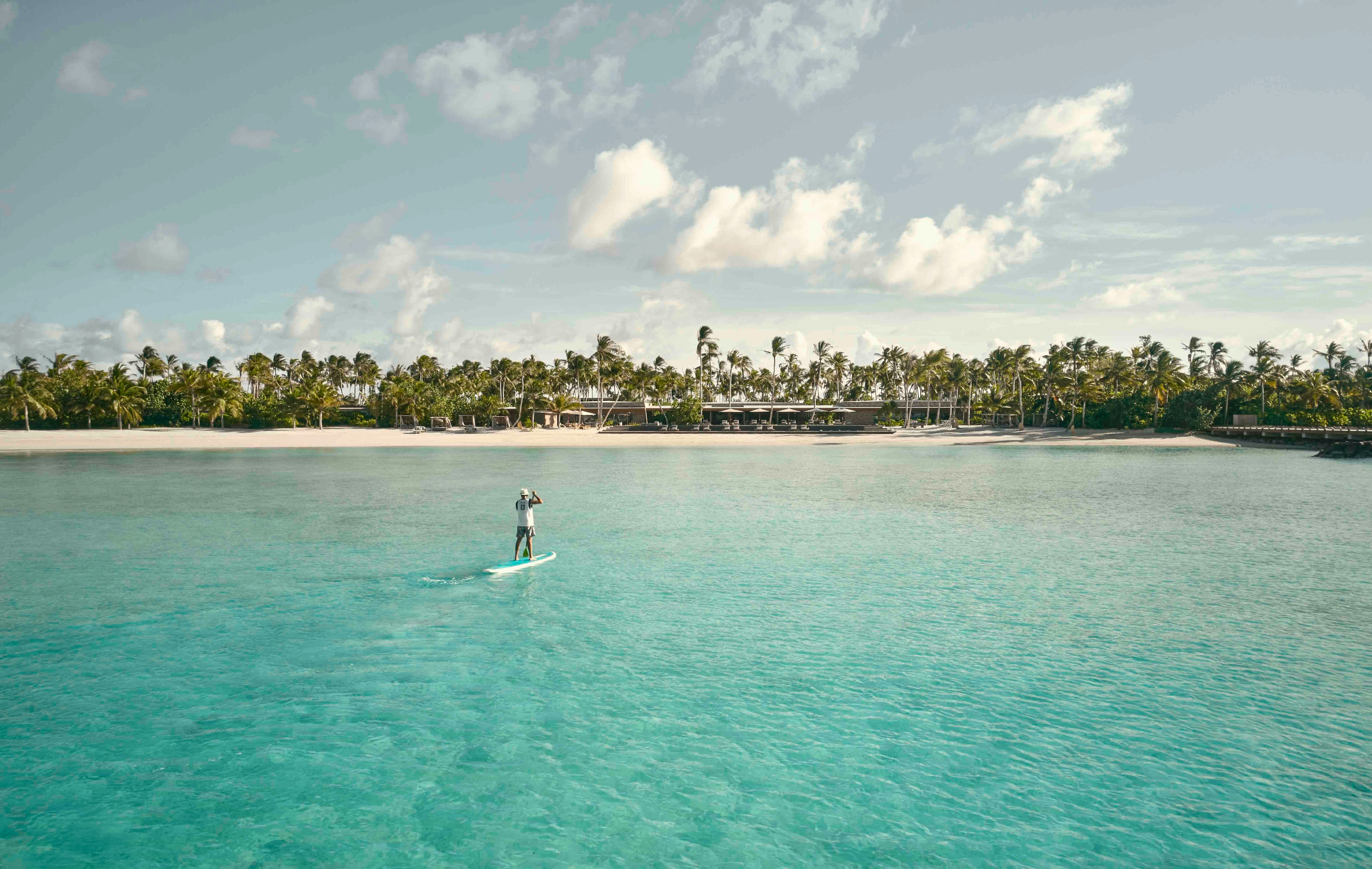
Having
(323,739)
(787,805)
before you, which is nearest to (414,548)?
(323,739)

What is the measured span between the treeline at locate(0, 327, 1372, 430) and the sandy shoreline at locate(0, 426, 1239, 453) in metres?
4.18

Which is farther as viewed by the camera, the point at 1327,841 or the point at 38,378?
the point at 38,378

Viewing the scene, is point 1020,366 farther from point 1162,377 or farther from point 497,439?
point 497,439

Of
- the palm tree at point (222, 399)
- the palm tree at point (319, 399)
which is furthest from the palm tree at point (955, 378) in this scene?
the palm tree at point (222, 399)

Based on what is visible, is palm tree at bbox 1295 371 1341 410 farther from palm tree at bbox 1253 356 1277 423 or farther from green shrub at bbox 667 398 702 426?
green shrub at bbox 667 398 702 426

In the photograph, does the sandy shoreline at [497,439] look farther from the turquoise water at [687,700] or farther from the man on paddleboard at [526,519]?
the man on paddleboard at [526,519]

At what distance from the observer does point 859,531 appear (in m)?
25.8

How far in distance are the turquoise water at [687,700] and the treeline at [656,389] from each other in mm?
80561

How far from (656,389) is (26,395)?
86861mm

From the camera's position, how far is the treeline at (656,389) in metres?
88.7

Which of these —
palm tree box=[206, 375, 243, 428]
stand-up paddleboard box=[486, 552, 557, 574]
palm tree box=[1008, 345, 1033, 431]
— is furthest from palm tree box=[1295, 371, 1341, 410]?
palm tree box=[206, 375, 243, 428]

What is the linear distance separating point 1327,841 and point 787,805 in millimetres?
5440

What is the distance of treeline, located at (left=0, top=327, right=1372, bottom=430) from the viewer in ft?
→ 291

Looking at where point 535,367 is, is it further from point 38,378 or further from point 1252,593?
point 1252,593
